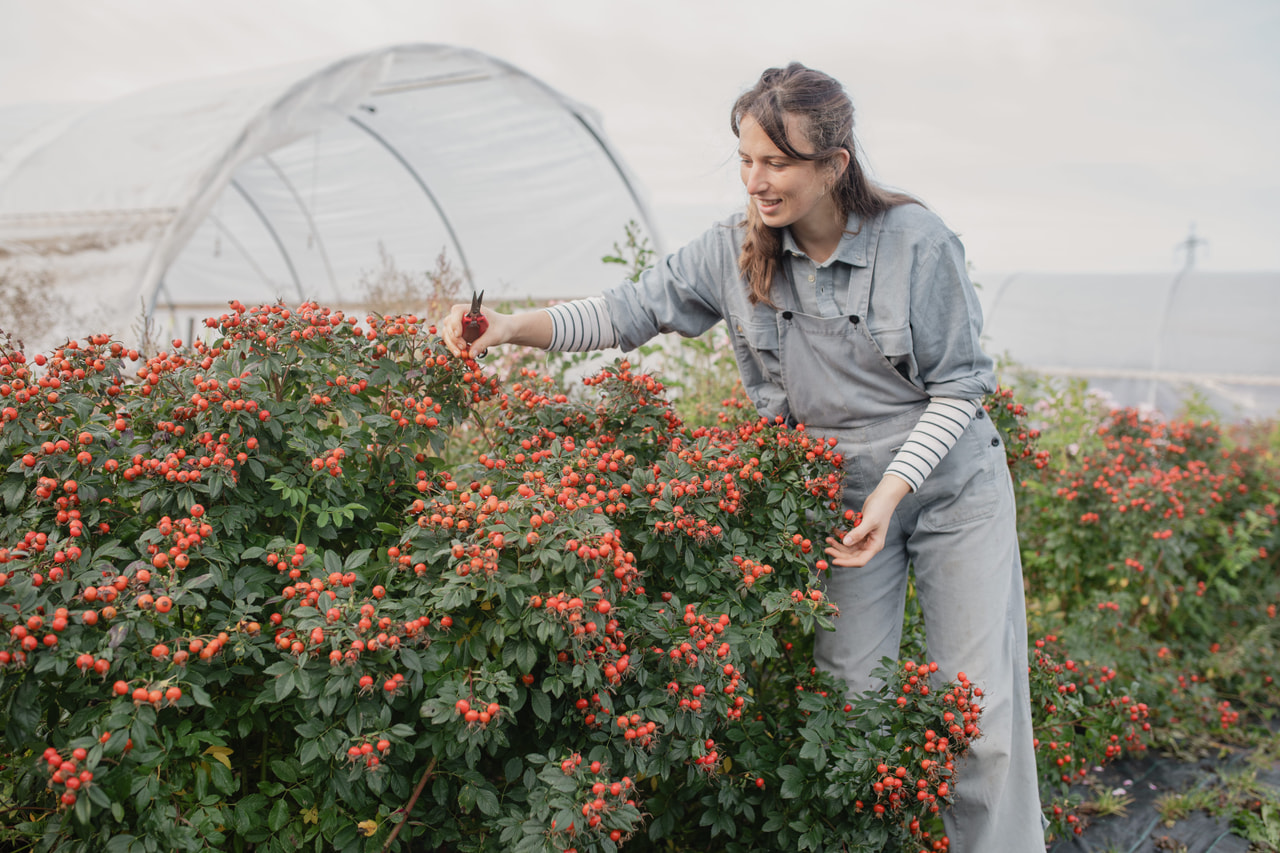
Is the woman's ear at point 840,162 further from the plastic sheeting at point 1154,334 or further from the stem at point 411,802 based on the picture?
the plastic sheeting at point 1154,334

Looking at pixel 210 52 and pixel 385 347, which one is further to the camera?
pixel 210 52

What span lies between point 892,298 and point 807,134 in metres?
0.38

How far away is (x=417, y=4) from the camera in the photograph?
9195 mm

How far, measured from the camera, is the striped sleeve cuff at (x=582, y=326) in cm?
198

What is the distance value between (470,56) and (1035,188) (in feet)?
36.2

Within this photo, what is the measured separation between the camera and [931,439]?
1.79 m

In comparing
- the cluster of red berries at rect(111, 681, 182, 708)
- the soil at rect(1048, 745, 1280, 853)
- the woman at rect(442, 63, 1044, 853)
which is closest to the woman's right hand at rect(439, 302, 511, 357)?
the woman at rect(442, 63, 1044, 853)

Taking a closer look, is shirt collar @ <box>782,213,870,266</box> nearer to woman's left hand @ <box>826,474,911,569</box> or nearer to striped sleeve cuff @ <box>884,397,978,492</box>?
striped sleeve cuff @ <box>884,397,978,492</box>

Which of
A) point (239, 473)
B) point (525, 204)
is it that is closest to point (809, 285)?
point (239, 473)

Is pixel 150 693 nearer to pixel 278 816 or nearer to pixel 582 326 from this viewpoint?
pixel 278 816

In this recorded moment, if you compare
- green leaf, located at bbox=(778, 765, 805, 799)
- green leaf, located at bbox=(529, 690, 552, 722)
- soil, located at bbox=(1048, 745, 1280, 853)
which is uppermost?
green leaf, located at bbox=(529, 690, 552, 722)

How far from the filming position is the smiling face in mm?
1743

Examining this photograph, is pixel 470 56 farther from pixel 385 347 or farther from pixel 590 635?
pixel 590 635

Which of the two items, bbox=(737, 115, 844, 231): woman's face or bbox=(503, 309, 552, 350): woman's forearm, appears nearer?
bbox=(737, 115, 844, 231): woman's face
